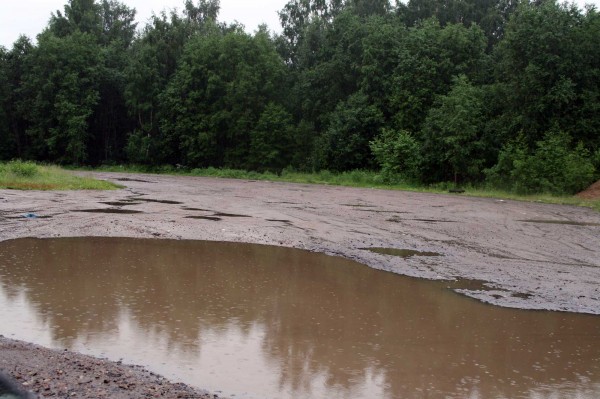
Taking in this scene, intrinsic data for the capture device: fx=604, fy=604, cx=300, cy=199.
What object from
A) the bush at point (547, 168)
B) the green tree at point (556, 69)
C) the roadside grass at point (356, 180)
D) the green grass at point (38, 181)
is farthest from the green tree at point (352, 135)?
the green grass at point (38, 181)

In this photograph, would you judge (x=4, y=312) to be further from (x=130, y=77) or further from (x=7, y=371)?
(x=130, y=77)

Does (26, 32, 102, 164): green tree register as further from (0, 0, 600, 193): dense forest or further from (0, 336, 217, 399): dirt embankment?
(0, 336, 217, 399): dirt embankment

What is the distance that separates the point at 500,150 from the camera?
39.1 metres

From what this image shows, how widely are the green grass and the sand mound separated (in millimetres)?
24135

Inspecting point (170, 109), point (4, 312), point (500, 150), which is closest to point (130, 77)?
point (170, 109)

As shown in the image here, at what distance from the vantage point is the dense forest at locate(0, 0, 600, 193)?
120ft

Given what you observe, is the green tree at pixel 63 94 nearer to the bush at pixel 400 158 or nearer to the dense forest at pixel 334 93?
the dense forest at pixel 334 93

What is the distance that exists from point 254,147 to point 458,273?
1799 inches

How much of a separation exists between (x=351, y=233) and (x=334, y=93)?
135 ft

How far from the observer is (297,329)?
7605 millimetres

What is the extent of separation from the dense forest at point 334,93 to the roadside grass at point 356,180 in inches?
45.9

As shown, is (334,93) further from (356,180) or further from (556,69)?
(556,69)

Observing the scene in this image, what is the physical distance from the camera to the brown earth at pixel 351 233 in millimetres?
5785

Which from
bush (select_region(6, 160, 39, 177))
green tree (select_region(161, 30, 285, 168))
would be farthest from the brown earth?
green tree (select_region(161, 30, 285, 168))
